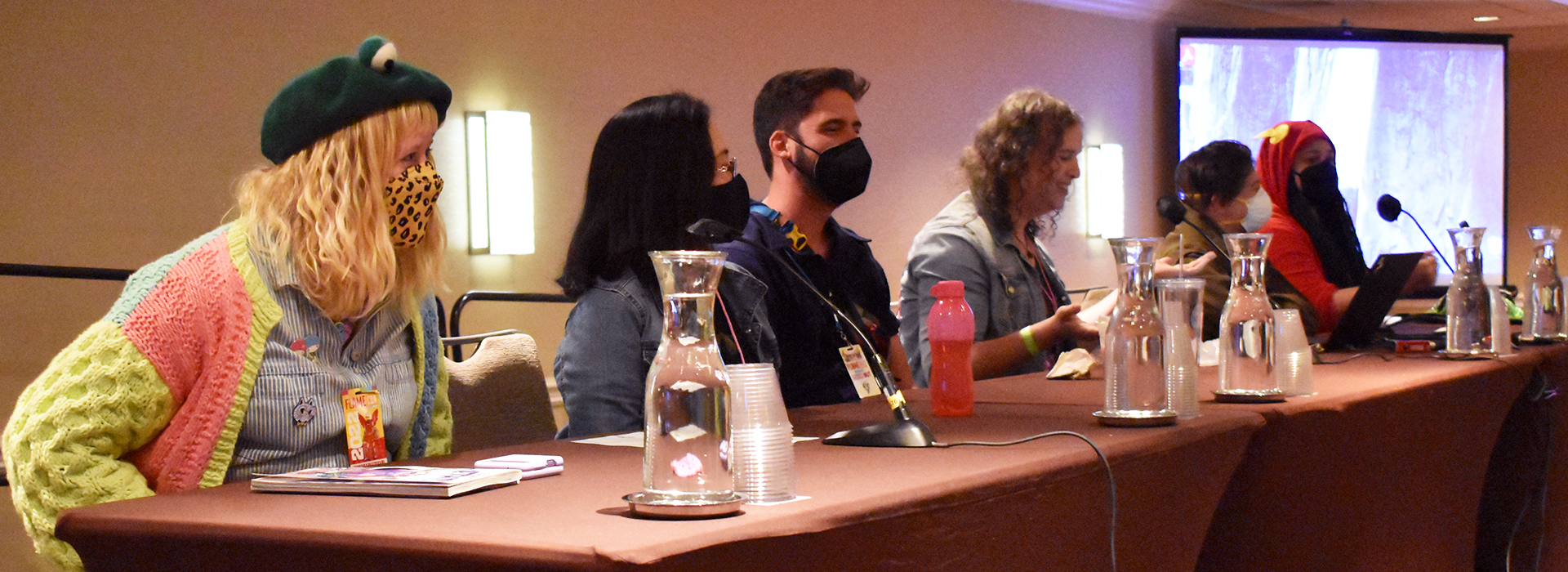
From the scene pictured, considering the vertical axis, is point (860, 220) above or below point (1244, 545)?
above

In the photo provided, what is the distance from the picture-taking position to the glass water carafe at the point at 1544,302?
3.14 metres

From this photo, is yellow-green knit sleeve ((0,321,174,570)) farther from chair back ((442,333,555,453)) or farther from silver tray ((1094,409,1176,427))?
silver tray ((1094,409,1176,427))

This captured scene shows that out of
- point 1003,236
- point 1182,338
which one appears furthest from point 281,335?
point 1003,236

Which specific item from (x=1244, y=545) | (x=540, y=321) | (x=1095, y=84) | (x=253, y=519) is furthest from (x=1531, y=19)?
(x=253, y=519)

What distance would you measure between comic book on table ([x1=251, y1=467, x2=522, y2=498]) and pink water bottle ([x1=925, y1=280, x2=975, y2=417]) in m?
0.78

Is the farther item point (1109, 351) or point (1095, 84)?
point (1095, 84)

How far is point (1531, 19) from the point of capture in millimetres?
8344

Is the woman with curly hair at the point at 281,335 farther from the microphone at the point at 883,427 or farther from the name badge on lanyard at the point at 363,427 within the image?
the microphone at the point at 883,427

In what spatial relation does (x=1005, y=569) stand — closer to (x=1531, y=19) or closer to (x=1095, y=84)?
(x=1095, y=84)

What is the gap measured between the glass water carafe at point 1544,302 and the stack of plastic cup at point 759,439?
258 cm

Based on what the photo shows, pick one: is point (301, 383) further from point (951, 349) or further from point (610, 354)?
point (951, 349)

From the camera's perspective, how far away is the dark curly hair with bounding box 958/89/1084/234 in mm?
3180

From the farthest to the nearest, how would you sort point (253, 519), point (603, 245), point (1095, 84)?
1. point (1095, 84)
2. point (603, 245)
3. point (253, 519)

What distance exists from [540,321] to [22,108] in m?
1.83
